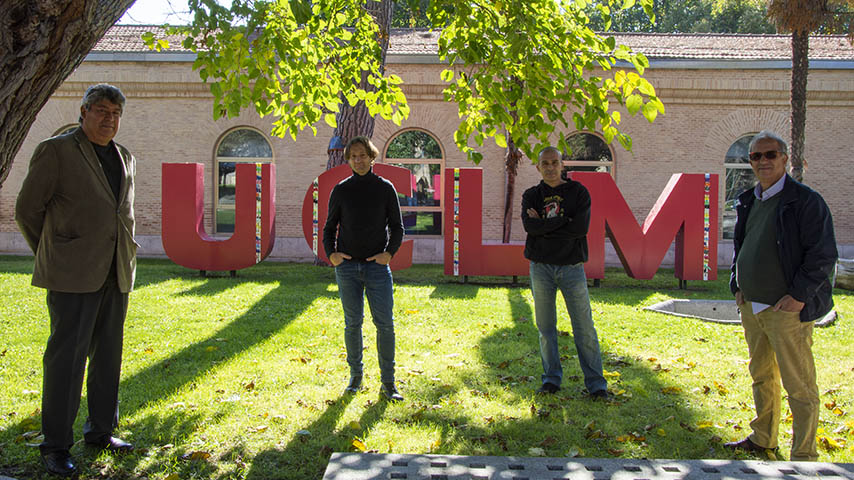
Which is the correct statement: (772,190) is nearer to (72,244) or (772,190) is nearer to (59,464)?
(72,244)

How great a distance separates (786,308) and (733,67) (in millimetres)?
16294

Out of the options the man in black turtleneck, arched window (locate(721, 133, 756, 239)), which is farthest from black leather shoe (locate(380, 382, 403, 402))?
arched window (locate(721, 133, 756, 239))

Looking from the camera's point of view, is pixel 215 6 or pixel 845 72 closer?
pixel 215 6

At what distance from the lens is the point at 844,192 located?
1795 centimetres

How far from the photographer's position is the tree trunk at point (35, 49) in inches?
109

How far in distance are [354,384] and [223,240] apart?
823 centimetres

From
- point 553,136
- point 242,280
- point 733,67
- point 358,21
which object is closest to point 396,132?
point 553,136

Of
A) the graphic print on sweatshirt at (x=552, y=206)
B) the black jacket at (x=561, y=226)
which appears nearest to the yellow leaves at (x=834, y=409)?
the black jacket at (x=561, y=226)

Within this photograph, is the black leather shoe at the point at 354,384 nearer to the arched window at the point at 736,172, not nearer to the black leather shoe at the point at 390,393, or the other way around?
the black leather shoe at the point at 390,393

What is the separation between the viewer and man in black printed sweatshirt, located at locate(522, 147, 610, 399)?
5047 millimetres

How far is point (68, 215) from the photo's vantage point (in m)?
3.65

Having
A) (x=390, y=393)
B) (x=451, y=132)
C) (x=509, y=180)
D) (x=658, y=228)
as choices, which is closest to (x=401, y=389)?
(x=390, y=393)

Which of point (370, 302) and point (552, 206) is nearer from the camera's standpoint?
point (370, 302)

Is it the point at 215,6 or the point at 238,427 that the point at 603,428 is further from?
the point at 215,6
